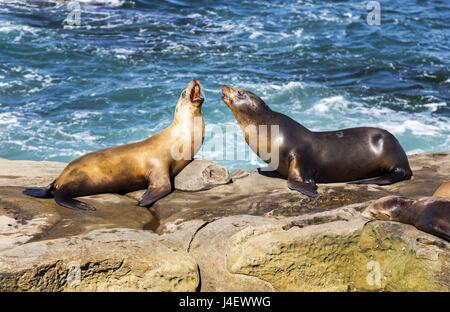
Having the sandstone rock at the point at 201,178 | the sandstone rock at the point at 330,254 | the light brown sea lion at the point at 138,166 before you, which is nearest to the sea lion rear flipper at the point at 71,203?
the light brown sea lion at the point at 138,166

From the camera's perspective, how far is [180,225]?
5.74m

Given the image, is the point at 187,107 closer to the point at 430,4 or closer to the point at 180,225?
the point at 180,225

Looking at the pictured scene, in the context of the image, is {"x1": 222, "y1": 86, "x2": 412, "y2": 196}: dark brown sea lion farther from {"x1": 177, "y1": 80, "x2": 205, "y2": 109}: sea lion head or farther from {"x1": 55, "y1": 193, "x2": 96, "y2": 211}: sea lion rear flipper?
{"x1": 55, "y1": 193, "x2": 96, "y2": 211}: sea lion rear flipper

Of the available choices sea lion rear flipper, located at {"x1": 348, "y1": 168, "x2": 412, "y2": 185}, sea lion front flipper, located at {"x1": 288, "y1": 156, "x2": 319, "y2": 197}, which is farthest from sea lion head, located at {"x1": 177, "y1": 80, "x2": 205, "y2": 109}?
sea lion rear flipper, located at {"x1": 348, "y1": 168, "x2": 412, "y2": 185}

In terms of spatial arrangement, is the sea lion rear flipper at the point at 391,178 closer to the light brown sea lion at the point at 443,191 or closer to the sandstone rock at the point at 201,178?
the light brown sea lion at the point at 443,191

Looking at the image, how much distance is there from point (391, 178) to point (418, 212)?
4.73 ft

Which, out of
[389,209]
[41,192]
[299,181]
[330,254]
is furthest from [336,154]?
[41,192]

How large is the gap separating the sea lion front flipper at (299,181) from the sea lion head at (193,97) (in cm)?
119

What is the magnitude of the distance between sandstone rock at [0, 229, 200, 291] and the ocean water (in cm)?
667

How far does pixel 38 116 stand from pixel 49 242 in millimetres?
8444

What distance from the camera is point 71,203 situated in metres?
6.20

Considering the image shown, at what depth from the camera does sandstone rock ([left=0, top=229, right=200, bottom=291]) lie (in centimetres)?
470

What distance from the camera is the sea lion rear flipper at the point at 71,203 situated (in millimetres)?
6105
